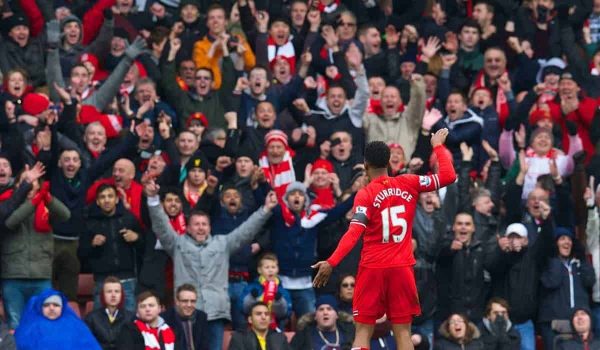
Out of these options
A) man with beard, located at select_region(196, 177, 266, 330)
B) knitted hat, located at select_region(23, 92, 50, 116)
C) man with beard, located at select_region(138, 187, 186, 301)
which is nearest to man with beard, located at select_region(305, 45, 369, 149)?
man with beard, located at select_region(196, 177, 266, 330)

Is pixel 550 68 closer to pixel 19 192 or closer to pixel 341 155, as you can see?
pixel 341 155

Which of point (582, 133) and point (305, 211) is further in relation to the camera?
point (582, 133)

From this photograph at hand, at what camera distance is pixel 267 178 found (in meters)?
22.3

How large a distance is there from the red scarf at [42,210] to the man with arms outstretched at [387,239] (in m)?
5.65

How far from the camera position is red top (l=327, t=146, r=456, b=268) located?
1622 centimetres

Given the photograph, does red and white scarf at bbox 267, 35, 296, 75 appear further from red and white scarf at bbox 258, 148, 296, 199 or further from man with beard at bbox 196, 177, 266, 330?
man with beard at bbox 196, 177, 266, 330

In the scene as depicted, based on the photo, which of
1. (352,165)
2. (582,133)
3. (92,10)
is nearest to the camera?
(352,165)

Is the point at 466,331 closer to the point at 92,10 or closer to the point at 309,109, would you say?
the point at 309,109

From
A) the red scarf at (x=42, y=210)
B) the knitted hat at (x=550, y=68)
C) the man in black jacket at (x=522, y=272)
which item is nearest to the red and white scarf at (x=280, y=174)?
the man in black jacket at (x=522, y=272)

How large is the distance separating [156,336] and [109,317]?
66 centimetres

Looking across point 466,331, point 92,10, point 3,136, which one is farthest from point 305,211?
→ point 92,10

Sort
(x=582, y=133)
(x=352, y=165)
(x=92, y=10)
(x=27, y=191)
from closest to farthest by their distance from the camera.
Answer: (x=27, y=191) < (x=352, y=165) < (x=582, y=133) < (x=92, y=10)

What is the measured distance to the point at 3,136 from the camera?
2212 cm

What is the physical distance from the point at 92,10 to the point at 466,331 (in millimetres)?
8130
